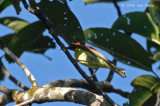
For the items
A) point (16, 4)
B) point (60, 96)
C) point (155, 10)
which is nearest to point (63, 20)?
point (16, 4)

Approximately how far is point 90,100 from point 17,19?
1975 mm

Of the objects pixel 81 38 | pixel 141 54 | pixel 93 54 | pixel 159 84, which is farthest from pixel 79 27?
pixel 159 84

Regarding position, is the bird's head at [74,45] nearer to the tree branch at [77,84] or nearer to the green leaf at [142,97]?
the tree branch at [77,84]

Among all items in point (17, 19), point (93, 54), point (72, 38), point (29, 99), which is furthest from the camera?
point (17, 19)

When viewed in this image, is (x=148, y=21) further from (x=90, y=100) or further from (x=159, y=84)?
(x=90, y=100)

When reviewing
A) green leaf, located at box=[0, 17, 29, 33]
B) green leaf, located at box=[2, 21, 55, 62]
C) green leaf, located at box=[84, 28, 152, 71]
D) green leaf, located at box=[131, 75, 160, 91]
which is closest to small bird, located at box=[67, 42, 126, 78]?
green leaf, located at box=[84, 28, 152, 71]

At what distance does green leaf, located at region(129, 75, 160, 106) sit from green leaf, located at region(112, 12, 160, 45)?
1.18 feet

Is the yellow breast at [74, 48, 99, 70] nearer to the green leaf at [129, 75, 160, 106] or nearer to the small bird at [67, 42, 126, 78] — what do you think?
the small bird at [67, 42, 126, 78]

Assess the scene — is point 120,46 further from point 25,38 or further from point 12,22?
point 12,22

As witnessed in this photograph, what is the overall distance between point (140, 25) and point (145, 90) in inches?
24.3

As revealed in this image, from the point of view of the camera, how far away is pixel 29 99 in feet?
7.82

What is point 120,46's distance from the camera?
103 inches

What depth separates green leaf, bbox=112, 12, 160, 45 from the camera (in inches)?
103

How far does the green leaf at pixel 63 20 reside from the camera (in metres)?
2.46
